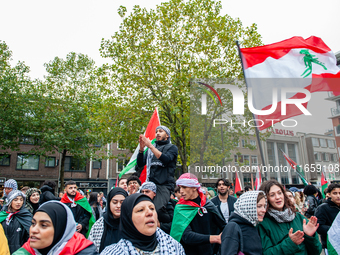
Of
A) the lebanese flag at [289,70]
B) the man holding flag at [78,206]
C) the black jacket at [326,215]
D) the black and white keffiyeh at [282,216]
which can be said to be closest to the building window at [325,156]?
the black jacket at [326,215]

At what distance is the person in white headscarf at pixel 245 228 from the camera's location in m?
3.03

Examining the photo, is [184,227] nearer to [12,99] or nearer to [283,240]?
[283,240]

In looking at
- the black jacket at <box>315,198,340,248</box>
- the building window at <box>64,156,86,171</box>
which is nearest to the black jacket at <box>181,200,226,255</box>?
the black jacket at <box>315,198,340,248</box>

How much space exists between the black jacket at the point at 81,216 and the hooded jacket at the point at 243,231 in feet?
13.6

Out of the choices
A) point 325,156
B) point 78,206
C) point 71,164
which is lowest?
point 78,206

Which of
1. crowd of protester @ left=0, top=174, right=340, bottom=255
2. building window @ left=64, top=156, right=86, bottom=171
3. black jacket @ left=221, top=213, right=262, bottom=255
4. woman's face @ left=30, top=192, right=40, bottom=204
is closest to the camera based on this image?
crowd of protester @ left=0, top=174, right=340, bottom=255

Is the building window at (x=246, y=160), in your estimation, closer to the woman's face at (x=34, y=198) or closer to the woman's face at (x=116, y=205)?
the woman's face at (x=116, y=205)

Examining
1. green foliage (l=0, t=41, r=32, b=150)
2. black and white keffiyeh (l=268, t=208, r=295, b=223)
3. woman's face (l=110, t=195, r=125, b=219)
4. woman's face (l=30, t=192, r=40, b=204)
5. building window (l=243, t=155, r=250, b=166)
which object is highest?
green foliage (l=0, t=41, r=32, b=150)

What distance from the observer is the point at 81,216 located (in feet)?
21.6

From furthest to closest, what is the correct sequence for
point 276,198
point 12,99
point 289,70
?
1. point 12,99
2. point 289,70
3. point 276,198

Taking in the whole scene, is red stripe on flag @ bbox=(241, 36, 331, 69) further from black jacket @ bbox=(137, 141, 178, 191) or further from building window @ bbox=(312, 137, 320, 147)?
Answer: black jacket @ bbox=(137, 141, 178, 191)

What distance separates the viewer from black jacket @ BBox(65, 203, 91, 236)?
21.0ft

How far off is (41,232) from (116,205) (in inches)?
48.2

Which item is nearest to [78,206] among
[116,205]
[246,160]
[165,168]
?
[165,168]
